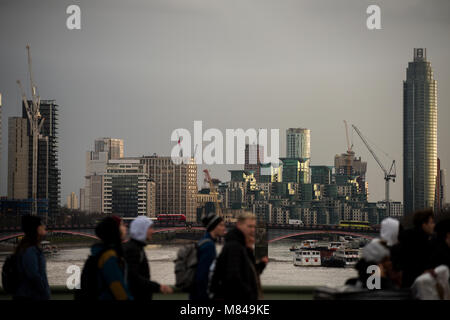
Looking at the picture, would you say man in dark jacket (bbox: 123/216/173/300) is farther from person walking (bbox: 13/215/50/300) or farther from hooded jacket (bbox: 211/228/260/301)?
person walking (bbox: 13/215/50/300)

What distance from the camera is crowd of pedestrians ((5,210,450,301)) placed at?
191 inches

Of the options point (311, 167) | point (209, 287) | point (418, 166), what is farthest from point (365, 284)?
point (311, 167)

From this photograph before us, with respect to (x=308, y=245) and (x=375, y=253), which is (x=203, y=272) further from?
(x=308, y=245)

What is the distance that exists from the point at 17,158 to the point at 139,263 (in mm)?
118707

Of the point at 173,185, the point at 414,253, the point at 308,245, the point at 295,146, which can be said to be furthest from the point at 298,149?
the point at 414,253

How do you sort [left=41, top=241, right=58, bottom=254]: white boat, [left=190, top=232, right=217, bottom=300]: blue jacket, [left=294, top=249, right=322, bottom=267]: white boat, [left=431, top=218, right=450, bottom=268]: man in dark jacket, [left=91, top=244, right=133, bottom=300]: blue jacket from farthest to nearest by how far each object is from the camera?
[left=41, top=241, right=58, bottom=254]: white boat < [left=294, top=249, right=322, bottom=267]: white boat < [left=431, top=218, right=450, bottom=268]: man in dark jacket < [left=190, top=232, right=217, bottom=300]: blue jacket < [left=91, top=244, right=133, bottom=300]: blue jacket

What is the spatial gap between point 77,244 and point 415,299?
67993mm

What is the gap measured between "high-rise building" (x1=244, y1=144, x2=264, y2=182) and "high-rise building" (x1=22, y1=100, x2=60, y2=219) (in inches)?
2392

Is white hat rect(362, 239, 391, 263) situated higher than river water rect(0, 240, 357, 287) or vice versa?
white hat rect(362, 239, 391, 263)

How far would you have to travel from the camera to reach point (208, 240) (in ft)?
17.4

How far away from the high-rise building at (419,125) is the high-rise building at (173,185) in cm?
4221

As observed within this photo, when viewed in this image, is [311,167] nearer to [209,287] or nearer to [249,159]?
[249,159]

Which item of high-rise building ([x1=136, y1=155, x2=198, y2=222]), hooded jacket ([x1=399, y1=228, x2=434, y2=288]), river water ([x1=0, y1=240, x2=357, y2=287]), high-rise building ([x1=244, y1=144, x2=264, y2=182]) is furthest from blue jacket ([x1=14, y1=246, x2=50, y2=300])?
high-rise building ([x1=244, y1=144, x2=264, y2=182])

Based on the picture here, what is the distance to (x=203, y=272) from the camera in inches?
205
